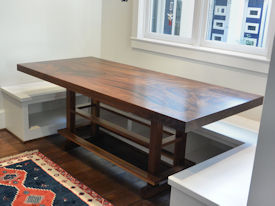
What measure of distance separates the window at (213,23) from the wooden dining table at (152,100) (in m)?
0.63

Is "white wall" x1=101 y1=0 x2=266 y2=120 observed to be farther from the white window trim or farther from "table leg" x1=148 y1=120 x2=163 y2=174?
"table leg" x1=148 y1=120 x2=163 y2=174

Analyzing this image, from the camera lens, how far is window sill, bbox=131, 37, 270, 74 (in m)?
2.85

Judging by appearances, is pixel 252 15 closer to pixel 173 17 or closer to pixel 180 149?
pixel 173 17

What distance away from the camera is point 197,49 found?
10.7 ft

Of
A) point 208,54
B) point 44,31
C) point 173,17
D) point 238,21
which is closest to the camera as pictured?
point 238,21

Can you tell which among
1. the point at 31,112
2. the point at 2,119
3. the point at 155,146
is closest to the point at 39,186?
the point at 155,146

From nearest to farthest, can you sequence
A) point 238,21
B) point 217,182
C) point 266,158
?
point 266,158 < point 217,182 < point 238,21

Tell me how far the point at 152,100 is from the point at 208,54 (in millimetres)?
1178

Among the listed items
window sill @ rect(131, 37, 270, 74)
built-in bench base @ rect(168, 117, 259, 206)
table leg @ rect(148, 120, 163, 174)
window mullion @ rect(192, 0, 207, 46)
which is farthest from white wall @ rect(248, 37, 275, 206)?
window mullion @ rect(192, 0, 207, 46)

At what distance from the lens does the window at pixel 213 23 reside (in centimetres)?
292

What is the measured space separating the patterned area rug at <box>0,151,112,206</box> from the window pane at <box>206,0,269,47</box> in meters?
1.77

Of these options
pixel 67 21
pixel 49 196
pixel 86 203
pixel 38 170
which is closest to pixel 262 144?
pixel 86 203

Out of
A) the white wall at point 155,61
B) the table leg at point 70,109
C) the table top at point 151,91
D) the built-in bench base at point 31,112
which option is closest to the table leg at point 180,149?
the table top at point 151,91

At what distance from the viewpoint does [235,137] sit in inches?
104
